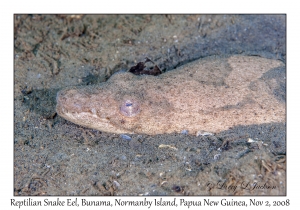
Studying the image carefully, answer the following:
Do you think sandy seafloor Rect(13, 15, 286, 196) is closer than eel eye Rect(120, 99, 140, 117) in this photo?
Yes

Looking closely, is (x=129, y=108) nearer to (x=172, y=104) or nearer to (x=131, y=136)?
(x=131, y=136)

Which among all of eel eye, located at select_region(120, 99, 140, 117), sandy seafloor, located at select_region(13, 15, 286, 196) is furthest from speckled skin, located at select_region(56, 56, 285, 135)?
sandy seafloor, located at select_region(13, 15, 286, 196)

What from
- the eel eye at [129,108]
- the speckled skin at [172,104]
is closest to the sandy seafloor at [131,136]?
the speckled skin at [172,104]

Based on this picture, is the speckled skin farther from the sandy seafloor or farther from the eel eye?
the sandy seafloor

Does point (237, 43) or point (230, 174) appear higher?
point (237, 43)

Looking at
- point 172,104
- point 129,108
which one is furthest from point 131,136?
point 172,104
